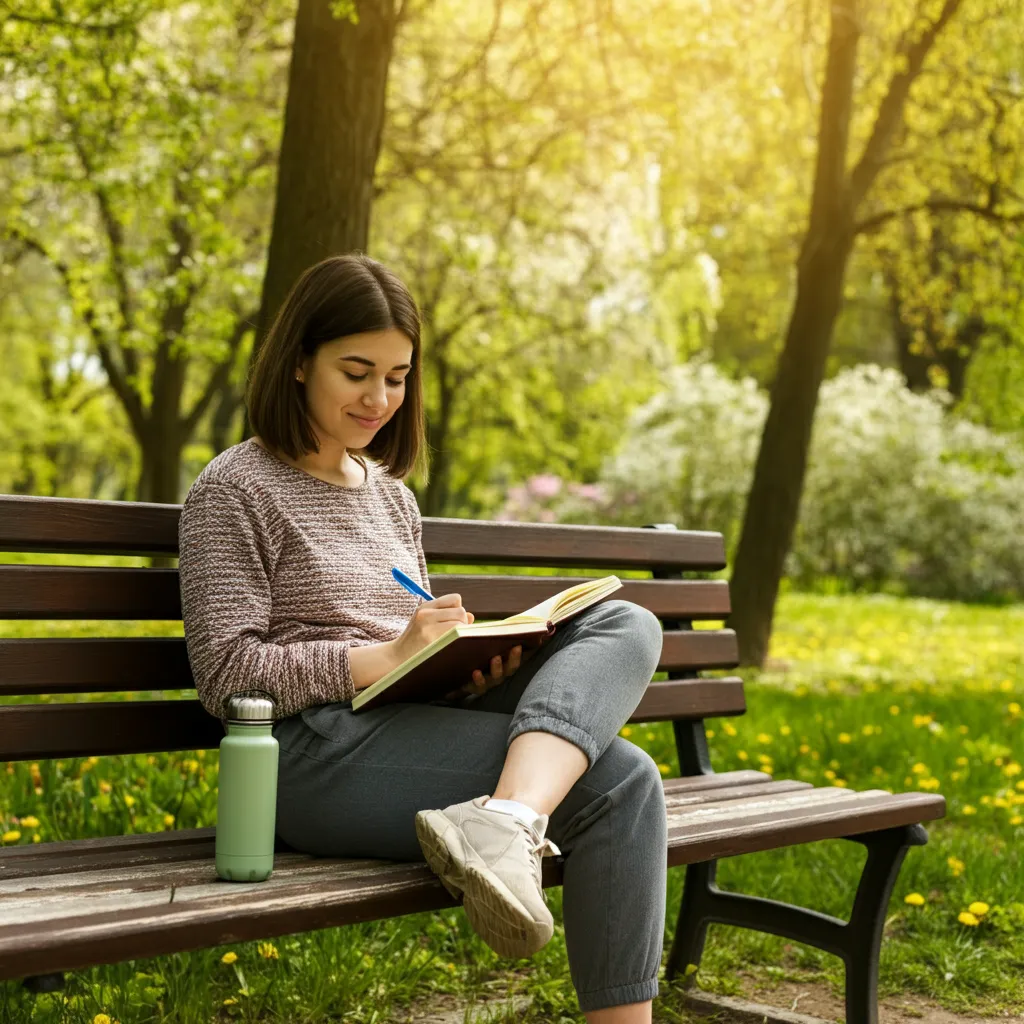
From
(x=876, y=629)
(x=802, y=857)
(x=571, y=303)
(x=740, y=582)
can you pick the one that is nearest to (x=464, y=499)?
(x=571, y=303)

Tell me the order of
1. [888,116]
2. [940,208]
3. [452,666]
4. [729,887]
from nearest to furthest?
[452,666] → [729,887] → [888,116] → [940,208]

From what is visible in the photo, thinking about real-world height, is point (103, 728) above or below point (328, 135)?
below

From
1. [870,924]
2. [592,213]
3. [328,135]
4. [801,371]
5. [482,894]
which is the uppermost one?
[592,213]

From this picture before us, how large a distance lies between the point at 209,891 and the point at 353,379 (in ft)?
3.36

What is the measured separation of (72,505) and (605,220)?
13336 mm

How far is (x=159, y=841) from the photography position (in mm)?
2488

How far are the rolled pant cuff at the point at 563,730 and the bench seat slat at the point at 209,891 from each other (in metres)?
0.20

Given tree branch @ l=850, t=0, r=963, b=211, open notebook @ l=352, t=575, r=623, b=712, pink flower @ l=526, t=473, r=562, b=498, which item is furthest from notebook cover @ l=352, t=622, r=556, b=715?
pink flower @ l=526, t=473, r=562, b=498

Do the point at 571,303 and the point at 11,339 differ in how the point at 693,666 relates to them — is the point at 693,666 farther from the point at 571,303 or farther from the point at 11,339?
the point at 11,339

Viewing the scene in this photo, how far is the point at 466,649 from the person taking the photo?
2256mm

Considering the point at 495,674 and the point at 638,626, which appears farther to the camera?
the point at 495,674

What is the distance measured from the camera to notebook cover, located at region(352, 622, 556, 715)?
2240 millimetres

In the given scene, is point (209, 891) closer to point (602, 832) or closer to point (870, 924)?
point (602, 832)

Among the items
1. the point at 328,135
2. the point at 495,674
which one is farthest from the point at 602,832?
the point at 328,135
